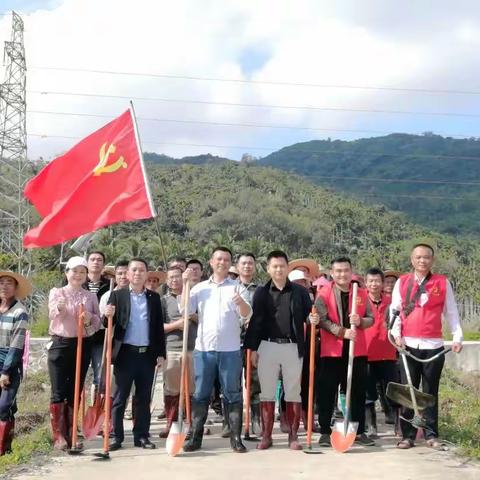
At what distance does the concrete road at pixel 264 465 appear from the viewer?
17.4 feet

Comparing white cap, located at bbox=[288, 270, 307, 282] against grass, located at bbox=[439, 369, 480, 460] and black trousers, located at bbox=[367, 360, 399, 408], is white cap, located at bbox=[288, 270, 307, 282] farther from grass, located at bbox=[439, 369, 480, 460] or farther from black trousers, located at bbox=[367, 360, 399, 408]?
grass, located at bbox=[439, 369, 480, 460]

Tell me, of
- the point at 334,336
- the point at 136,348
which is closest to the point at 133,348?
the point at 136,348

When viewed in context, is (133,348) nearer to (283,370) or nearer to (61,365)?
(61,365)

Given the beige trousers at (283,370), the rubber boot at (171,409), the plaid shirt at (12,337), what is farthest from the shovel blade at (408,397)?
the plaid shirt at (12,337)

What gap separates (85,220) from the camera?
6742mm

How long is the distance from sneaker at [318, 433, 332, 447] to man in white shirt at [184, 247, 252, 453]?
2.46ft

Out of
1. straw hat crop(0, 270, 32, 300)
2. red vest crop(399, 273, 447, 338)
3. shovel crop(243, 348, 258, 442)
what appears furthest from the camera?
shovel crop(243, 348, 258, 442)

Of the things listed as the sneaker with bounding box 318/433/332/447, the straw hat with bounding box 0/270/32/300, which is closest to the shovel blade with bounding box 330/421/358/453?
the sneaker with bounding box 318/433/332/447

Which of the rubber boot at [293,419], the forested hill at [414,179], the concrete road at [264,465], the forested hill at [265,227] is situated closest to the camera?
the concrete road at [264,465]

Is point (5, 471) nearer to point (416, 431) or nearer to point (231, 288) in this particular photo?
point (231, 288)

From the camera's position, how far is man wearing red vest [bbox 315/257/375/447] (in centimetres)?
636

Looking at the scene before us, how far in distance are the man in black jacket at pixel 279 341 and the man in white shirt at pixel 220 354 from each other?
0.20 metres

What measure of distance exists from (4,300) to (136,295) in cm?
125

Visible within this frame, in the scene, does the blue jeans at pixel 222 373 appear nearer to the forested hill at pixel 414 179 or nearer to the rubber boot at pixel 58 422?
the rubber boot at pixel 58 422
